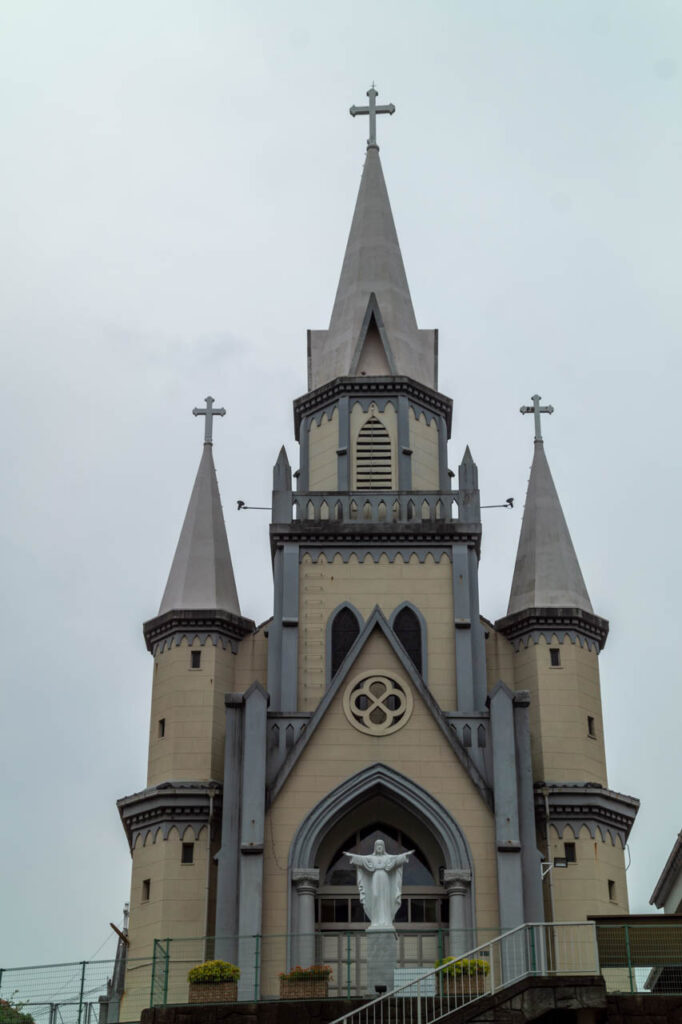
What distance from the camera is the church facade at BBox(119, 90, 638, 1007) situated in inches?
1419

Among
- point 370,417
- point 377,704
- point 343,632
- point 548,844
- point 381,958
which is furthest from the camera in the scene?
point 370,417

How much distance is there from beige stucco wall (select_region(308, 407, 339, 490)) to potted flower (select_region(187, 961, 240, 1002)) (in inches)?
634

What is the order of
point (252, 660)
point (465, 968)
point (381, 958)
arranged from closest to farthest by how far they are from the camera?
point (465, 968)
point (381, 958)
point (252, 660)

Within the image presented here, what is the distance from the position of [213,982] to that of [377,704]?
9.56 meters

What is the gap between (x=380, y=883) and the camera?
1246 inches

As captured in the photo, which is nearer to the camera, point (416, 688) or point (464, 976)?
point (464, 976)

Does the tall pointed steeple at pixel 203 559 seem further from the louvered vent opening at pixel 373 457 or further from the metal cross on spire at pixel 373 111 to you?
the metal cross on spire at pixel 373 111

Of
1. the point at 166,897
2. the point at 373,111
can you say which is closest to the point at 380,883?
the point at 166,897

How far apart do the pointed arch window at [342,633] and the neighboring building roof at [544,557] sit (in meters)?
4.41

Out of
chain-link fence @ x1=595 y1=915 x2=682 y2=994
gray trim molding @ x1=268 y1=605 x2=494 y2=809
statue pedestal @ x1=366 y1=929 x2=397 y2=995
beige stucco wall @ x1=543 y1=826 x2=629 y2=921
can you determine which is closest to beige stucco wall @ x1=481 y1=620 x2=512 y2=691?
gray trim molding @ x1=268 y1=605 x2=494 y2=809

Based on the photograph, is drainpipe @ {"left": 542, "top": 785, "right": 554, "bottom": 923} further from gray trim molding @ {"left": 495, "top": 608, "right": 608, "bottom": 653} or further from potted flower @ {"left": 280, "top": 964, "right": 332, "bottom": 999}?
potted flower @ {"left": 280, "top": 964, "right": 332, "bottom": 999}

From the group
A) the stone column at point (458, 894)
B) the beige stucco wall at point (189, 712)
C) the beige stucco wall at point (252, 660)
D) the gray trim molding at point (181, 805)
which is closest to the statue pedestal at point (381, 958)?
the stone column at point (458, 894)

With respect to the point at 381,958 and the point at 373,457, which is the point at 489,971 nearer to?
the point at 381,958

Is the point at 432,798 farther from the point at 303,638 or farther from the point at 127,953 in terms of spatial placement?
the point at 127,953
